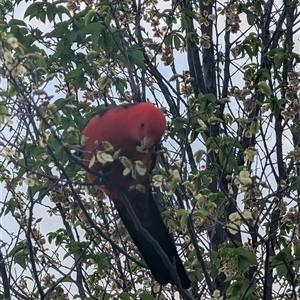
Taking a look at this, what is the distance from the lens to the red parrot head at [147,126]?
409 cm

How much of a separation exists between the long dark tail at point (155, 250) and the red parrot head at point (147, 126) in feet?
2.42

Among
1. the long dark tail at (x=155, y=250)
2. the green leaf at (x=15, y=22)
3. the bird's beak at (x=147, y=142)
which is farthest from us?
the green leaf at (x=15, y=22)

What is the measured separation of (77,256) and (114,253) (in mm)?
860

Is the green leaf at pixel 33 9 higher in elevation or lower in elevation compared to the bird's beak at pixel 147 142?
higher

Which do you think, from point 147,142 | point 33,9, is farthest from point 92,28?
point 147,142

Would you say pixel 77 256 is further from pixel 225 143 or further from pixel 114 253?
pixel 225 143

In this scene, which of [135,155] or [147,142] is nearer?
[147,142]

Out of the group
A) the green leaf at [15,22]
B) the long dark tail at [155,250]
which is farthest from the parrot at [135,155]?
the green leaf at [15,22]

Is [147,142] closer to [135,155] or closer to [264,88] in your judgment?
[135,155]

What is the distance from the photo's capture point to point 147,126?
4.10m

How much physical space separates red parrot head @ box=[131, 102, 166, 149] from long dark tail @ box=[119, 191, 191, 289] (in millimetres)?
739

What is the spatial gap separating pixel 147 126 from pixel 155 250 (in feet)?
3.55

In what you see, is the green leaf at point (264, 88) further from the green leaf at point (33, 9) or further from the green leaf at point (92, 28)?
the green leaf at point (33, 9)

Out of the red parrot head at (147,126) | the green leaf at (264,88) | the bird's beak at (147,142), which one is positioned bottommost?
the bird's beak at (147,142)
